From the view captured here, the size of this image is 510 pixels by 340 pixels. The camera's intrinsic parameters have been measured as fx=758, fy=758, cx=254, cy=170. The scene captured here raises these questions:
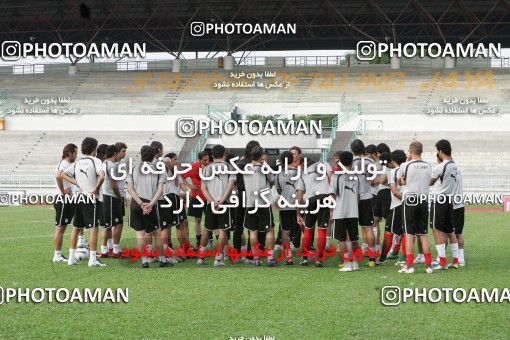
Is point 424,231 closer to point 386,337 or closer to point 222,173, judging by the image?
point 222,173

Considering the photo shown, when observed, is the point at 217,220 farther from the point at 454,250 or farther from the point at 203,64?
the point at 203,64

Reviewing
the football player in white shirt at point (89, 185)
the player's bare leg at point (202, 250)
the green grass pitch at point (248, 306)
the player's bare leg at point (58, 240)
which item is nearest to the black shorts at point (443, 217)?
the green grass pitch at point (248, 306)

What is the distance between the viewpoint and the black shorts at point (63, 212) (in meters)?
12.4

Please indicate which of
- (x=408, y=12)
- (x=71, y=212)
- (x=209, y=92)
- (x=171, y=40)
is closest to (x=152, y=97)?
(x=209, y=92)

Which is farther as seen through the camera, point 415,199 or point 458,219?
point 458,219

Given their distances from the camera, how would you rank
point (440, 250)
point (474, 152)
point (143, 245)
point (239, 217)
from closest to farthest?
A: point (440, 250) < point (143, 245) < point (239, 217) < point (474, 152)

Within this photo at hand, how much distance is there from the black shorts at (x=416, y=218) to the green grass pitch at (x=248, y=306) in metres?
0.64

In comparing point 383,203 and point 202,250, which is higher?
point 383,203

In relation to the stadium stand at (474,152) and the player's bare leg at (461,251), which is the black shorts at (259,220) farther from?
the stadium stand at (474,152)

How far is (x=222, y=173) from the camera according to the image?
1191cm

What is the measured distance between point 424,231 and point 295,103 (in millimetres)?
36441

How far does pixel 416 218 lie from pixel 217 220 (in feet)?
10.4

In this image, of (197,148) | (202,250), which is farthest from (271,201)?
(197,148)

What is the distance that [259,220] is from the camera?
12.2 meters
